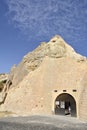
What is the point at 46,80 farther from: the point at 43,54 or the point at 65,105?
the point at 43,54

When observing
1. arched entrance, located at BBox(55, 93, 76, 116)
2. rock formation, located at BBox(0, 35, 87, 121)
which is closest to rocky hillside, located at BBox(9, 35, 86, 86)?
rock formation, located at BBox(0, 35, 87, 121)

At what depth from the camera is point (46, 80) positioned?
120 ft

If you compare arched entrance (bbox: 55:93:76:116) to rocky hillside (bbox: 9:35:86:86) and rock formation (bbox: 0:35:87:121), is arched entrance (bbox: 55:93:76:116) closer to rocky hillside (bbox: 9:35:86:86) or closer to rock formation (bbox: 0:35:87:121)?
rock formation (bbox: 0:35:87:121)

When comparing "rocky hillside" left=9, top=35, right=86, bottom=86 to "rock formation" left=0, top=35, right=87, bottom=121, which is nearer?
"rock formation" left=0, top=35, right=87, bottom=121

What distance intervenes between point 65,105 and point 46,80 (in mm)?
5366

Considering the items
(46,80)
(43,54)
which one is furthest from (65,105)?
(43,54)

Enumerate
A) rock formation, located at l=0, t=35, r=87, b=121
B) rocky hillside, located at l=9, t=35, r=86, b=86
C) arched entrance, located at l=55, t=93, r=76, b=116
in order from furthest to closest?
rocky hillside, located at l=9, t=35, r=86, b=86, rock formation, located at l=0, t=35, r=87, b=121, arched entrance, located at l=55, t=93, r=76, b=116

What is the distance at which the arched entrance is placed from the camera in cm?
3262

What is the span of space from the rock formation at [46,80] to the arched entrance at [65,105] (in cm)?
108

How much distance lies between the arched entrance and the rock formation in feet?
3.53

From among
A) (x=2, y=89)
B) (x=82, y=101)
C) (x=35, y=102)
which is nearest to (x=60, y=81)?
(x=35, y=102)

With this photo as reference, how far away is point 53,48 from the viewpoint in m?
42.8

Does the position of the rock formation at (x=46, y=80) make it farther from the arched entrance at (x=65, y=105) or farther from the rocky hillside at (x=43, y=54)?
the arched entrance at (x=65, y=105)

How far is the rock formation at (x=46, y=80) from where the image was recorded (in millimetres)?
33375
